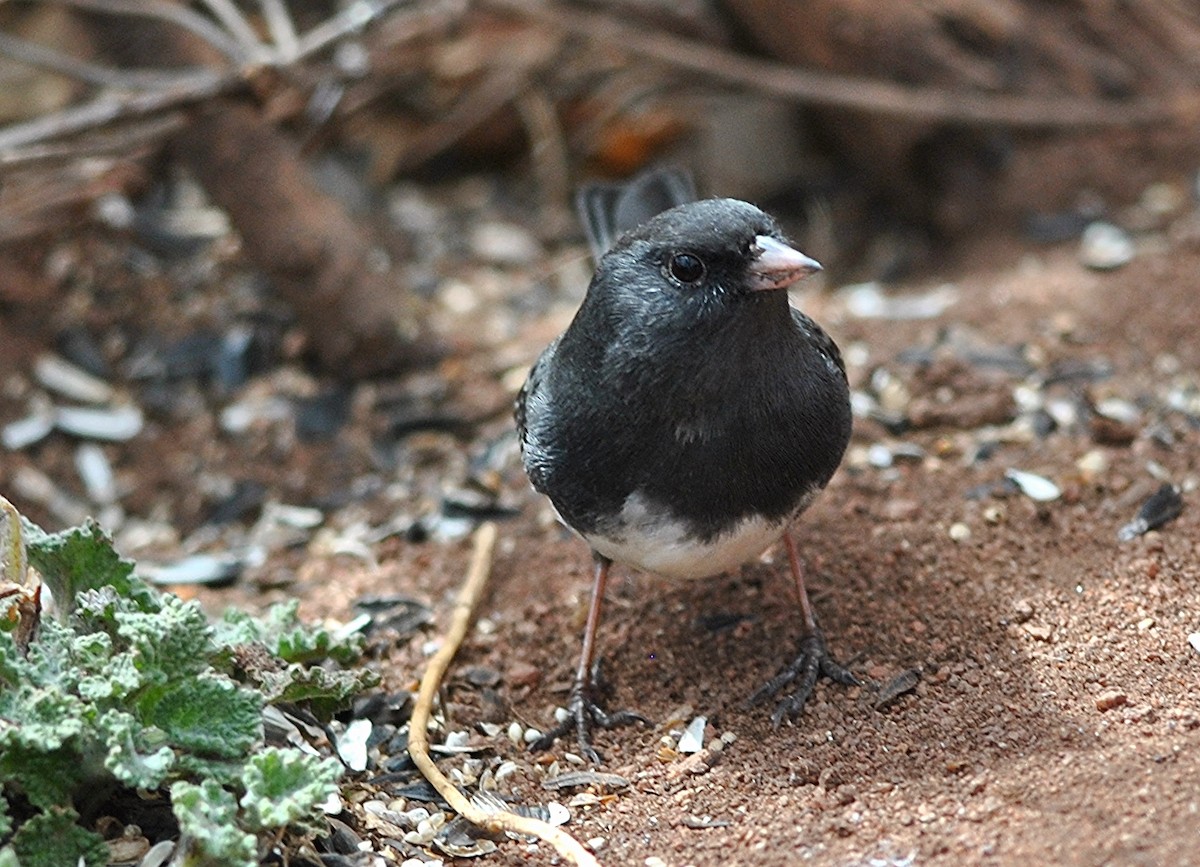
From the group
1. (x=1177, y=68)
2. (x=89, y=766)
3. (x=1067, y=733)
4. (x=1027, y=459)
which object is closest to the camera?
(x=89, y=766)

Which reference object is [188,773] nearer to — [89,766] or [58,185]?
[89,766]

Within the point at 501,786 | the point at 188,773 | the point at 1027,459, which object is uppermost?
the point at 188,773

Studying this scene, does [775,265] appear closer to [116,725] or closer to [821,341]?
[821,341]

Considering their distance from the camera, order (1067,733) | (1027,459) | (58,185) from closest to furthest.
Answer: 1. (1067,733)
2. (1027,459)
3. (58,185)

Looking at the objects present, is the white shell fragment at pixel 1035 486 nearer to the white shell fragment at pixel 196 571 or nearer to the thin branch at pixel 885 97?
the thin branch at pixel 885 97

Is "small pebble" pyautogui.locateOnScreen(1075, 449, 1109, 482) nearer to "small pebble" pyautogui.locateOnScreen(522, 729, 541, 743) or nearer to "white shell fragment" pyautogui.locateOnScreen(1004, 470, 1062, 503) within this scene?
"white shell fragment" pyautogui.locateOnScreen(1004, 470, 1062, 503)

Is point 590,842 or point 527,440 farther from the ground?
point 527,440

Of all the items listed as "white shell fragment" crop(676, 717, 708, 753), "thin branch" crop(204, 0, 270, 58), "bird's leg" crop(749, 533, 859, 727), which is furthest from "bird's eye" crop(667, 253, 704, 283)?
"thin branch" crop(204, 0, 270, 58)

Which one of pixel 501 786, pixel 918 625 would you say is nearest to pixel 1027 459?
pixel 918 625
